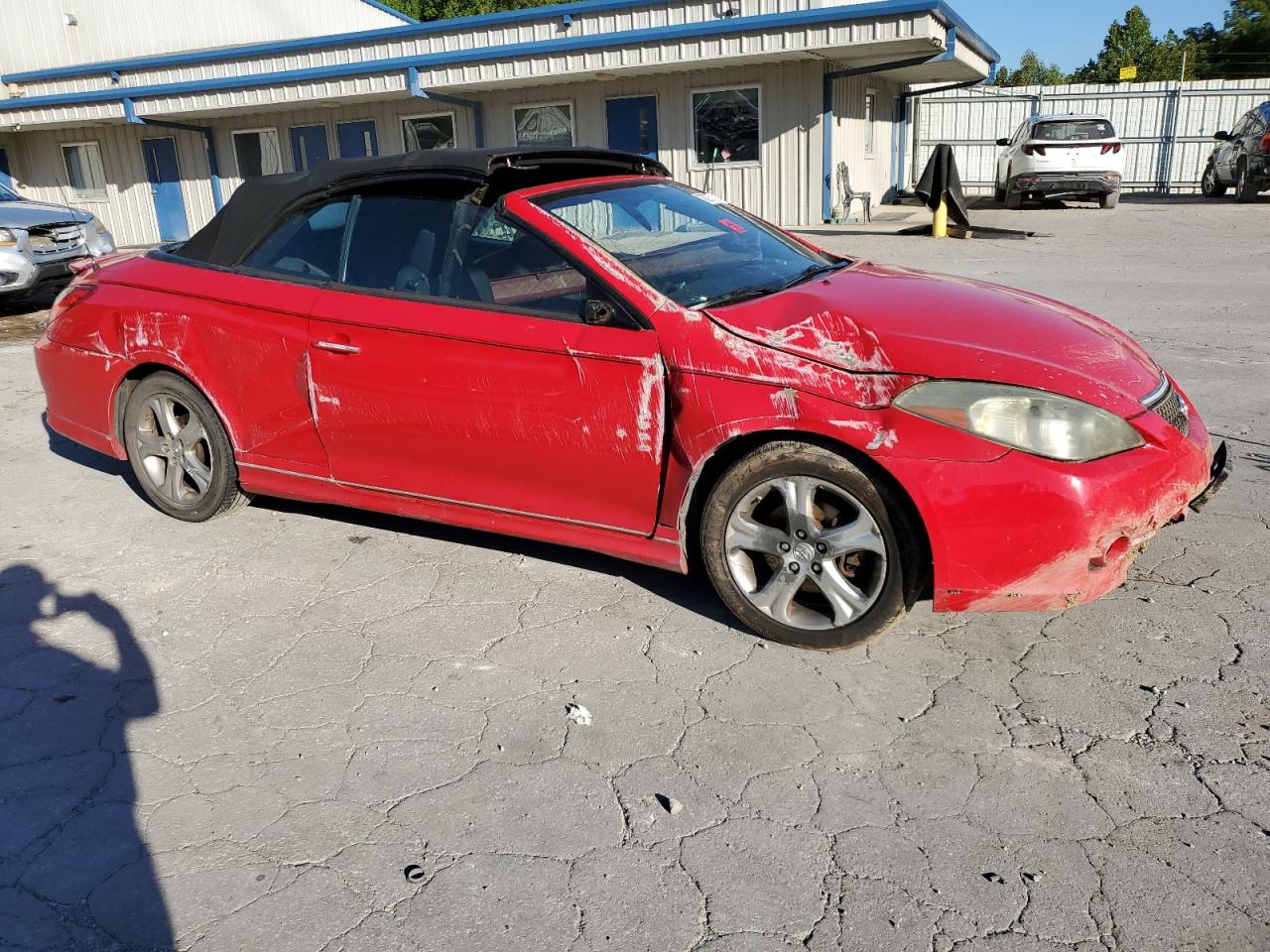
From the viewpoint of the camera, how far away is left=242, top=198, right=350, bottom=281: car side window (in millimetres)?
4336

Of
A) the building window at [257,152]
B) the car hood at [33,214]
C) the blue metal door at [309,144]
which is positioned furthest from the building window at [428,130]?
the car hood at [33,214]

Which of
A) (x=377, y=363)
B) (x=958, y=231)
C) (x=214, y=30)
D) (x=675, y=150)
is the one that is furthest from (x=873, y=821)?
(x=214, y=30)

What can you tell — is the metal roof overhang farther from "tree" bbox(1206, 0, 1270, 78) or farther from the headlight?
"tree" bbox(1206, 0, 1270, 78)

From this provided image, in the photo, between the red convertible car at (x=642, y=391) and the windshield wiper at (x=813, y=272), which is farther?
the windshield wiper at (x=813, y=272)

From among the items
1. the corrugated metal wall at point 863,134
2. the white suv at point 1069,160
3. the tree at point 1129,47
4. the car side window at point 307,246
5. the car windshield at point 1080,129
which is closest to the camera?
the car side window at point 307,246

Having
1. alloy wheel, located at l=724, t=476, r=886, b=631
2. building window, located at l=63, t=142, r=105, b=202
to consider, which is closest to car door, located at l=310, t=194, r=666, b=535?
alloy wheel, located at l=724, t=476, r=886, b=631

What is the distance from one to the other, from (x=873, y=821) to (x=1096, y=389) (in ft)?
5.14

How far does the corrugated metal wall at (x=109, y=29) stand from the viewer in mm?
27312

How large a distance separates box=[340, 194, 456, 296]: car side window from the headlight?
1.92 meters

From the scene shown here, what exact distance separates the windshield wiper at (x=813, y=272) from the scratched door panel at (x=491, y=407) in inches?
34.5

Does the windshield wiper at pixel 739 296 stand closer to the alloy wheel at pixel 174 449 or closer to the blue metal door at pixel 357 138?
the alloy wheel at pixel 174 449

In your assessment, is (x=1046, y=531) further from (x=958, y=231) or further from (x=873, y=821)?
(x=958, y=231)

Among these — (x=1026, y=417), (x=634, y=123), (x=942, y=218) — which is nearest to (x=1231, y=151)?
(x=942, y=218)

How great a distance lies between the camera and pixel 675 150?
18625 millimetres
